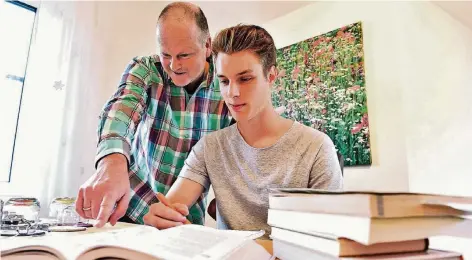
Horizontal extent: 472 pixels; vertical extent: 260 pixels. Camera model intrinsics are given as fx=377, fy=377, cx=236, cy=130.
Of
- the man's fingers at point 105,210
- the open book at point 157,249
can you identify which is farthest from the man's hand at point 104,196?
the open book at point 157,249

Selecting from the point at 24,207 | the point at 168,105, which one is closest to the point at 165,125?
the point at 168,105

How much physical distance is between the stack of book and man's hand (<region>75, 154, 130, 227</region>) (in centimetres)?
38

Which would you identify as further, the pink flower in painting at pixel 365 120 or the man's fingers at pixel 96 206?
the pink flower in painting at pixel 365 120

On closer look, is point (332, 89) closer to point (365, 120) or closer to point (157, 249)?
point (365, 120)

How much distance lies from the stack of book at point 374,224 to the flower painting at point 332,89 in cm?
189

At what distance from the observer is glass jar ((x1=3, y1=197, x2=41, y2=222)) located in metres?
1.00

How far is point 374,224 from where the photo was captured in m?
0.33

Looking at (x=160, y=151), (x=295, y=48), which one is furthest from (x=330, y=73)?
(x=160, y=151)

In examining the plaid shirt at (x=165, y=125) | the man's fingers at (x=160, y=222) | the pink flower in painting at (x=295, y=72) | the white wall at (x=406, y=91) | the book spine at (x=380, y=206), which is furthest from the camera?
the pink flower in painting at (x=295, y=72)

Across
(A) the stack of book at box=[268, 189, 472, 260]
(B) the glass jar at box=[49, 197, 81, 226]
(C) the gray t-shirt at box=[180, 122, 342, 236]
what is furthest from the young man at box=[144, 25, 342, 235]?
(A) the stack of book at box=[268, 189, 472, 260]

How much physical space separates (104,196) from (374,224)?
1.63 ft

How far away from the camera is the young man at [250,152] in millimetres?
893

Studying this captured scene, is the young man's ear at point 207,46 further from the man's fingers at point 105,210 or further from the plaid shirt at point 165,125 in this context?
the man's fingers at point 105,210

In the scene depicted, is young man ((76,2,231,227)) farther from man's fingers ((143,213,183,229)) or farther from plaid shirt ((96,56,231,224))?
man's fingers ((143,213,183,229))
